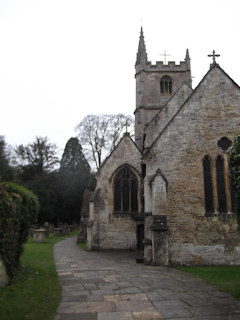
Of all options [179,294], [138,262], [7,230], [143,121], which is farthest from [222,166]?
[143,121]

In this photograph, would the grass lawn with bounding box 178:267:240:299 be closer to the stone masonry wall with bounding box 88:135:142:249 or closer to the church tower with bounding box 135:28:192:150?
the stone masonry wall with bounding box 88:135:142:249

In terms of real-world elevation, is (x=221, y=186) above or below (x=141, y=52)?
below

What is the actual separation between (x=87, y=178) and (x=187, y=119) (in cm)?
3528

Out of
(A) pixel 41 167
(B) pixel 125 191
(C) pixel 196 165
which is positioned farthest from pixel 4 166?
(C) pixel 196 165

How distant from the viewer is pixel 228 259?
12656 millimetres

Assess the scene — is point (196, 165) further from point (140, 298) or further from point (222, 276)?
point (140, 298)

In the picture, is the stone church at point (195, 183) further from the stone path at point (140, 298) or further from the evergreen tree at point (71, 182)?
the evergreen tree at point (71, 182)

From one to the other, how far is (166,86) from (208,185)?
20.9 m

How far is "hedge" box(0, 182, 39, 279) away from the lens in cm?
779

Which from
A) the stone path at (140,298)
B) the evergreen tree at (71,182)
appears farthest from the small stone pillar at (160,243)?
the evergreen tree at (71,182)

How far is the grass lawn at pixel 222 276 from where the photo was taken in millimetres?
7997

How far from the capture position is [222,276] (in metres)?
10.1

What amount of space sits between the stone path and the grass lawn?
36cm

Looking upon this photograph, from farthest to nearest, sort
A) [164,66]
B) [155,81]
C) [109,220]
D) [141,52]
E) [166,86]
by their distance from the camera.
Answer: [141,52] → [164,66] → [166,86] → [155,81] → [109,220]
